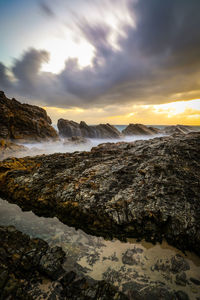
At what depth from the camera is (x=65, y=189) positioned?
5.07m

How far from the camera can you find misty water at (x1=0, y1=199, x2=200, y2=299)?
2.83 m

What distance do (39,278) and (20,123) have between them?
28.7 meters

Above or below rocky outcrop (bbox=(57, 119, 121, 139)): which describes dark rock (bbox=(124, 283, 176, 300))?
below

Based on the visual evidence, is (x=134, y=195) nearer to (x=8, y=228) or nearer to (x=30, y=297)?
(x=30, y=297)

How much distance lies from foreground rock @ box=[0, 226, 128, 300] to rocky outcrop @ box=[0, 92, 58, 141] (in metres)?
22.1

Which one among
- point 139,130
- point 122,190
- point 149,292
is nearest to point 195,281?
point 149,292

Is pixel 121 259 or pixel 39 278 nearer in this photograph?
pixel 39 278

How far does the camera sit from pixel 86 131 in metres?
51.6

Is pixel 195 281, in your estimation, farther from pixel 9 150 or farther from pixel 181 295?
pixel 9 150

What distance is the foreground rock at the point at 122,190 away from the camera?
148 inches

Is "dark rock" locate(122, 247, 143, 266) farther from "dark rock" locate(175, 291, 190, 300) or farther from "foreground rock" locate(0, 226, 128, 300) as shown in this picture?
"dark rock" locate(175, 291, 190, 300)

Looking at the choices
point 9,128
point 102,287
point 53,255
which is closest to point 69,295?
point 102,287

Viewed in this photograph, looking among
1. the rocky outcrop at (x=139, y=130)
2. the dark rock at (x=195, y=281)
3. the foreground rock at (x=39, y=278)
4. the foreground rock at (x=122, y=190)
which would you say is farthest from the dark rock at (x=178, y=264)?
the rocky outcrop at (x=139, y=130)

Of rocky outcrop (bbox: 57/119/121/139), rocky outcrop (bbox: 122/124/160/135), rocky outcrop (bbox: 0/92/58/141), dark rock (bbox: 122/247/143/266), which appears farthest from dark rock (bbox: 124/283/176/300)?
rocky outcrop (bbox: 122/124/160/135)
